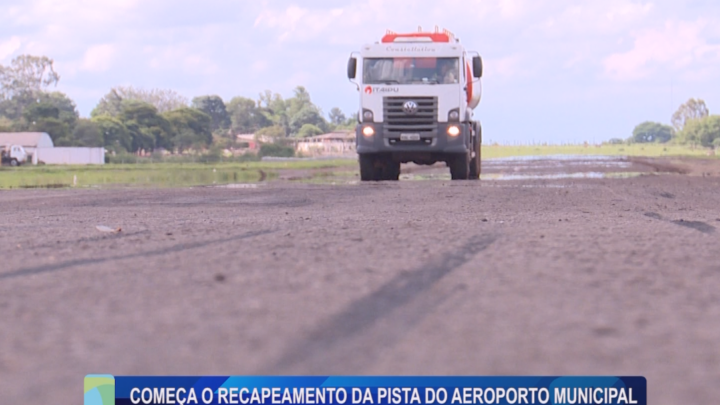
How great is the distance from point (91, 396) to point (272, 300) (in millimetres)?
1146

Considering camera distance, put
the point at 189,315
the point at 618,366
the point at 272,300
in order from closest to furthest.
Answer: the point at 618,366, the point at 189,315, the point at 272,300

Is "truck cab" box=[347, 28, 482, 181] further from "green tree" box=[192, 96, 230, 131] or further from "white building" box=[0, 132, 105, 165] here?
"green tree" box=[192, 96, 230, 131]

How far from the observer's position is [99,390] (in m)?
2.28

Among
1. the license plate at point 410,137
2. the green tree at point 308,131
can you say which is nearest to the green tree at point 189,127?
the green tree at point 308,131

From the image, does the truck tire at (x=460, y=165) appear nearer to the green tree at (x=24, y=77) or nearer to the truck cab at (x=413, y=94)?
the truck cab at (x=413, y=94)

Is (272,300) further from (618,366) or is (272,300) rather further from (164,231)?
Answer: (164,231)

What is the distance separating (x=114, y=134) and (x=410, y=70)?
6822 cm

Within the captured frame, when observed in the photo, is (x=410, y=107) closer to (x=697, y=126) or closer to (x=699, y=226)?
(x=699, y=226)

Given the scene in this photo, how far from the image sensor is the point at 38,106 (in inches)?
3268

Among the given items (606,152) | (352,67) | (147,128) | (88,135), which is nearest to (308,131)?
(147,128)

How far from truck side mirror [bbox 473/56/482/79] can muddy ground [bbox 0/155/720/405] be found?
13.5 metres

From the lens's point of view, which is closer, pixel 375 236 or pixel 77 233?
pixel 375 236

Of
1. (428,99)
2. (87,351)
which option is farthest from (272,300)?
(428,99)
